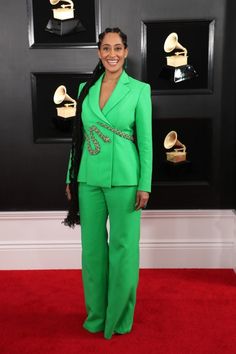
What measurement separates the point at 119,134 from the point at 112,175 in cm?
21

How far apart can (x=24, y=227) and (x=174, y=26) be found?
1.85 metres

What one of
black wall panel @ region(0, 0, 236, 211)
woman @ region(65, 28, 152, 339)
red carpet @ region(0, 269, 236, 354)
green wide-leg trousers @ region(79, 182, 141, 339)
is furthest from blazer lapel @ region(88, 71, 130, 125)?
red carpet @ region(0, 269, 236, 354)

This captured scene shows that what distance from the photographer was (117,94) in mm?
2387

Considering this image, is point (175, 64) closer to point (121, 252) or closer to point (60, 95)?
point (60, 95)

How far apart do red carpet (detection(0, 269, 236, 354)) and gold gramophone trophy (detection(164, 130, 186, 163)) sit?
857mm

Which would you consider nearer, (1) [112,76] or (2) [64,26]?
(1) [112,76]

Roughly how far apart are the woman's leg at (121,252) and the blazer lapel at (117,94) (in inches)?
16.5

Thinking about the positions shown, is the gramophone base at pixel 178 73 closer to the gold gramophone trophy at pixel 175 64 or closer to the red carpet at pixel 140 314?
the gold gramophone trophy at pixel 175 64

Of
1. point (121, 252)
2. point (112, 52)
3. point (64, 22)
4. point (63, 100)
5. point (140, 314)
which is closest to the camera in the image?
point (112, 52)

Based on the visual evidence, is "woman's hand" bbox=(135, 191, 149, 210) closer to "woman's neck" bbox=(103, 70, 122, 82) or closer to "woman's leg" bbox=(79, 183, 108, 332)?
"woman's leg" bbox=(79, 183, 108, 332)

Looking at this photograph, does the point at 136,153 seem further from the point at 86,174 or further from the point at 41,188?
the point at 41,188

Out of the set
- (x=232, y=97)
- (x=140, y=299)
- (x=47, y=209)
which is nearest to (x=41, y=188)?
(x=47, y=209)

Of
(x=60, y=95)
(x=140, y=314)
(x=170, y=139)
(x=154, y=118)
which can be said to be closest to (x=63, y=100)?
(x=60, y=95)

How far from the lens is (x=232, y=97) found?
340 centimetres
